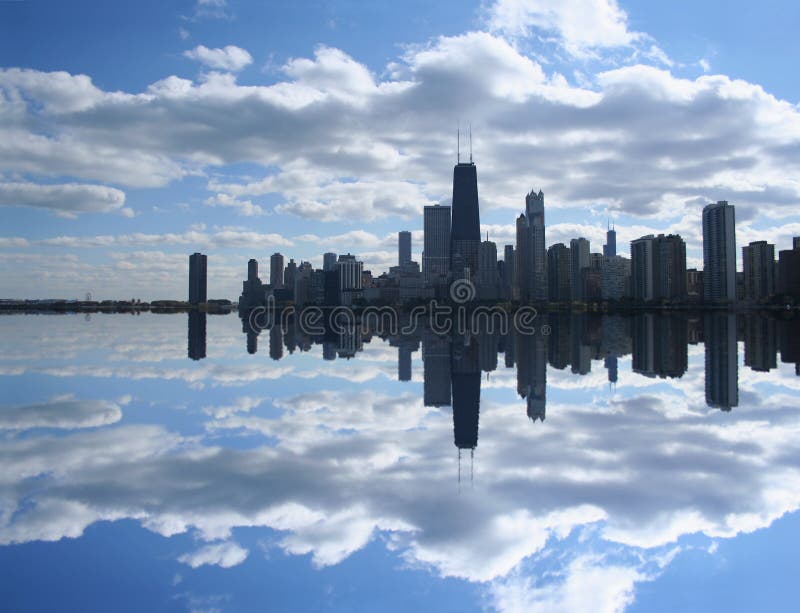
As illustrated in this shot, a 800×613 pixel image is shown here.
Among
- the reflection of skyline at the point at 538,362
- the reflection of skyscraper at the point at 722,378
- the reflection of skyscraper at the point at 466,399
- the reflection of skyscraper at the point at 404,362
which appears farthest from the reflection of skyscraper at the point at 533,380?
the reflection of skyscraper at the point at 722,378

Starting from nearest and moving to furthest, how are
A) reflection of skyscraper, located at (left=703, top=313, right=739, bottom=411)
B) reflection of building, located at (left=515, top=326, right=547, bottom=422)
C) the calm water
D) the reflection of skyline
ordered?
the calm water < reflection of building, located at (left=515, top=326, right=547, bottom=422) < reflection of skyscraper, located at (left=703, top=313, right=739, bottom=411) < the reflection of skyline

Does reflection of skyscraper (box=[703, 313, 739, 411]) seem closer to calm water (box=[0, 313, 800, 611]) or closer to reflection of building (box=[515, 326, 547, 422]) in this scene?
calm water (box=[0, 313, 800, 611])

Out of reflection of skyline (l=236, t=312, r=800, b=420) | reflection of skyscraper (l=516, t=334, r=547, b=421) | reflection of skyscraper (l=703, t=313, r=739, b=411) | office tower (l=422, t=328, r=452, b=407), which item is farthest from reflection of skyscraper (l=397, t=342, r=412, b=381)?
reflection of skyscraper (l=703, t=313, r=739, b=411)

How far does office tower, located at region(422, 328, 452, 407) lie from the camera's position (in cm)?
2217

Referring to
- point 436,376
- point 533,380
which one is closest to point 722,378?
point 533,380

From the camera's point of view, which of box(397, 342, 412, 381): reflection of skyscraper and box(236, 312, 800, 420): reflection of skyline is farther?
box(397, 342, 412, 381): reflection of skyscraper

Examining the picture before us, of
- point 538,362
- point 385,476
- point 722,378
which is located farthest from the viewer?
point 538,362

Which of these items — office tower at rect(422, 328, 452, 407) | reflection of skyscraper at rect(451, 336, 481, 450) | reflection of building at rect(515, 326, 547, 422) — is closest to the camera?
reflection of skyscraper at rect(451, 336, 481, 450)

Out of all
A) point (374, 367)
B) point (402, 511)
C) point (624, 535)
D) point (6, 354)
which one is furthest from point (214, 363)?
point (624, 535)

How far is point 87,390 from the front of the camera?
24.4 m

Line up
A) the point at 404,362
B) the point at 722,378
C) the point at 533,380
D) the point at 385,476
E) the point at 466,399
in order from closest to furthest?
the point at 385,476 < the point at 466,399 < the point at 533,380 < the point at 722,378 < the point at 404,362

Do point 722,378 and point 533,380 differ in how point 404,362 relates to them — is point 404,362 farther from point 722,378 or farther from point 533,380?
point 722,378

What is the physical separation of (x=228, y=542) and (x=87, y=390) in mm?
17364

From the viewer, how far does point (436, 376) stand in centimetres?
2812
